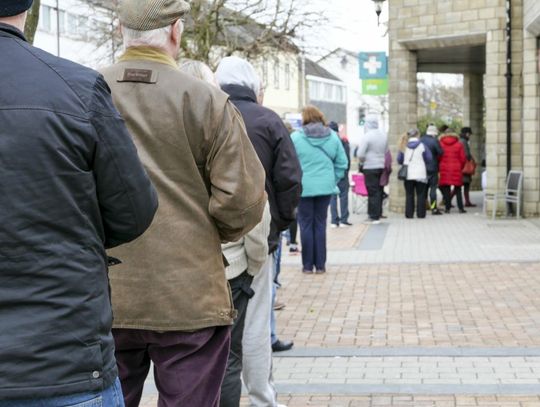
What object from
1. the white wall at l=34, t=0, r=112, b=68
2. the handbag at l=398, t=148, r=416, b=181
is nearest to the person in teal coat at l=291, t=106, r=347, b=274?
the handbag at l=398, t=148, r=416, b=181

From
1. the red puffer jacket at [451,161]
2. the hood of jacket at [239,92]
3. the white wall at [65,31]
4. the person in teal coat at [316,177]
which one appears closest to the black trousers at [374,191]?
the red puffer jacket at [451,161]

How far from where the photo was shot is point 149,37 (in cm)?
345

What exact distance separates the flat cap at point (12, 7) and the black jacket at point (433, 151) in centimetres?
1698

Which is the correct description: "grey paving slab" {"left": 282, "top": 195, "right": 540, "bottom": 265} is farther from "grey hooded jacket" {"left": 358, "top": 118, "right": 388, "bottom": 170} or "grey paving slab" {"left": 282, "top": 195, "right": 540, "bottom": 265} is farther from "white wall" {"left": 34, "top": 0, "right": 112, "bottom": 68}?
"white wall" {"left": 34, "top": 0, "right": 112, "bottom": 68}

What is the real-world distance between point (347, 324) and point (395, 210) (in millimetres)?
12839

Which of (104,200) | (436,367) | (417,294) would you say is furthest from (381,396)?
(417,294)

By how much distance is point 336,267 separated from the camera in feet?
38.6

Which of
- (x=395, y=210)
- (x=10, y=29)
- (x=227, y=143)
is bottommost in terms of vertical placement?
(x=395, y=210)

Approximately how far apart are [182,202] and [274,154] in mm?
2417

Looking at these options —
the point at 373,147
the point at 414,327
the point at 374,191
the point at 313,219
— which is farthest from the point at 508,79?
the point at 414,327

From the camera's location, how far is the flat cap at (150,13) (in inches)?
133

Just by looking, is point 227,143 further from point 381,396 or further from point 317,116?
point 317,116

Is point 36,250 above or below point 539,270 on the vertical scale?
above

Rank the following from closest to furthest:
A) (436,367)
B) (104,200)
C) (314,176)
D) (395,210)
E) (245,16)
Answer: (104,200), (436,367), (314,176), (395,210), (245,16)
